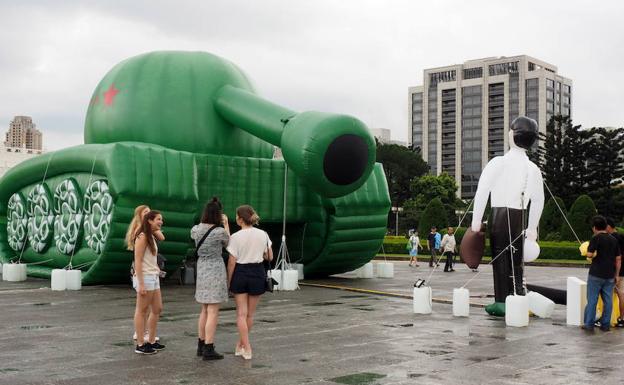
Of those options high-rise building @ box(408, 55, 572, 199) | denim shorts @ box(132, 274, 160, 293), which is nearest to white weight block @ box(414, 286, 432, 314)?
denim shorts @ box(132, 274, 160, 293)

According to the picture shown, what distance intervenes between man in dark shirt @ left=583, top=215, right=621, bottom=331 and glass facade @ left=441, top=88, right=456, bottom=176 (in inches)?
4701

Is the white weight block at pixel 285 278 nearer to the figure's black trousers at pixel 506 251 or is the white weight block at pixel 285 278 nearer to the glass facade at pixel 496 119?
the figure's black trousers at pixel 506 251

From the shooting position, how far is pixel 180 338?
357 inches

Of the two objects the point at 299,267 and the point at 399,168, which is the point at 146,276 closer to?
the point at 299,267

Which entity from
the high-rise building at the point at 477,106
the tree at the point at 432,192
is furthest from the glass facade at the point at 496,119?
the tree at the point at 432,192

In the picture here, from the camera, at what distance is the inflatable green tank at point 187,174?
1505 centimetres

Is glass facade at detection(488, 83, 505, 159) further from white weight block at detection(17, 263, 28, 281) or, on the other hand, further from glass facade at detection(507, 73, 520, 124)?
white weight block at detection(17, 263, 28, 281)

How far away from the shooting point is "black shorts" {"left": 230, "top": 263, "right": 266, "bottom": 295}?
301 inches

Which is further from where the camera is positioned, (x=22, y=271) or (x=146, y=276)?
(x=22, y=271)

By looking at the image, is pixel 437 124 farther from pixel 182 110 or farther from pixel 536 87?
pixel 182 110

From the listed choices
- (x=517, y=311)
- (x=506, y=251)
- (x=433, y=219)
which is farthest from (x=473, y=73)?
(x=517, y=311)

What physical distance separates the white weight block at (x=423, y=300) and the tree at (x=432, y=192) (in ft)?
208

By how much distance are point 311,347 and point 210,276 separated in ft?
5.30

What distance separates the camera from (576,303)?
35.1ft
